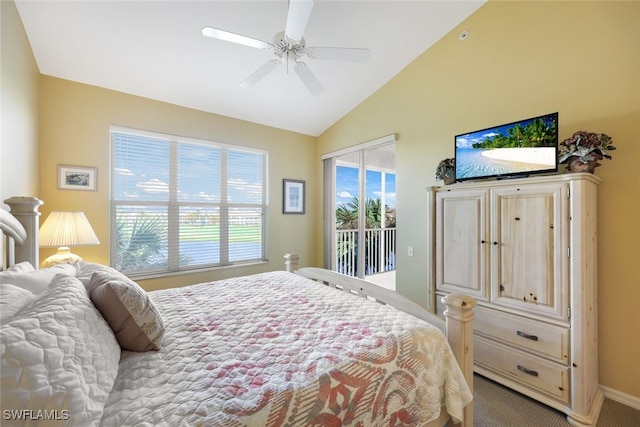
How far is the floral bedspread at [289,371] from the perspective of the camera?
840 millimetres

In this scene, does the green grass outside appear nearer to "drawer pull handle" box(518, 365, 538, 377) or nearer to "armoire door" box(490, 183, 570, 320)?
"armoire door" box(490, 183, 570, 320)

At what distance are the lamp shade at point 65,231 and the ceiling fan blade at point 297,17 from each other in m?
2.35

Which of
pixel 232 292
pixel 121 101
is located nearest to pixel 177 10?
pixel 121 101

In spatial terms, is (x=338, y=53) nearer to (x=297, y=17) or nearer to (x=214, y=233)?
(x=297, y=17)

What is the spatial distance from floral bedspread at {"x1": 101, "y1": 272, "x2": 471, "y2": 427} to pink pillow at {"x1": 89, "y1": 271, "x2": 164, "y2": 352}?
5 cm

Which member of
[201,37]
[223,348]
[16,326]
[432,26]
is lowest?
[223,348]

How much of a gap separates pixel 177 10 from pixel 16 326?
7.91 feet

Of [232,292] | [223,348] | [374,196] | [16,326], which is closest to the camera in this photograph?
[16,326]

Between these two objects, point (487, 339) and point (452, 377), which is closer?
point (452, 377)

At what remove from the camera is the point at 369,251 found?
393 cm

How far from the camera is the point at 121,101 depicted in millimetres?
2855

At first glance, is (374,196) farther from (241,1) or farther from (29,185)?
(29,185)

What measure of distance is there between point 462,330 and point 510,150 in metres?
1.53
